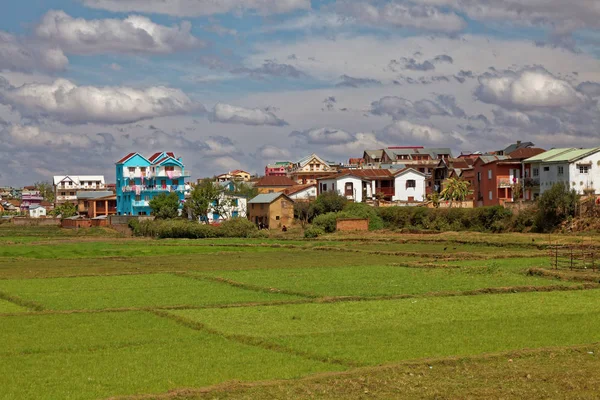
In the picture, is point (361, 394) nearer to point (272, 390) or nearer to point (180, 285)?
point (272, 390)

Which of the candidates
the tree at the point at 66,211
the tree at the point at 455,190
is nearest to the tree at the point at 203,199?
the tree at the point at 455,190

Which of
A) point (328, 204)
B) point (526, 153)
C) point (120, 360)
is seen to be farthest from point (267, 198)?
point (120, 360)

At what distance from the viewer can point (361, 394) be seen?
17.1 m

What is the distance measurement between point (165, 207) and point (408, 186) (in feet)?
105

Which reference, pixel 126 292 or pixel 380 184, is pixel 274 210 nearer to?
pixel 380 184

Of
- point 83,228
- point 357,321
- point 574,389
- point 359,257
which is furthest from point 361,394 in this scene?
point 83,228

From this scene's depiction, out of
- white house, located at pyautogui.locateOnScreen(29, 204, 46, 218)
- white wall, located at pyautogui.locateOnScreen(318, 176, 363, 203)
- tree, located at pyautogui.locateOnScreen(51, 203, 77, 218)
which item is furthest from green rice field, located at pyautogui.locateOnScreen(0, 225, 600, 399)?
white house, located at pyautogui.locateOnScreen(29, 204, 46, 218)

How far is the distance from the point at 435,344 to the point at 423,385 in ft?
14.9

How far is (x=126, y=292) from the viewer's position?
3538 centimetres

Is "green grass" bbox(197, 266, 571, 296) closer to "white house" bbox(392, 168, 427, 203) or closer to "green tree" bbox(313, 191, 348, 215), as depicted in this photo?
"green tree" bbox(313, 191, 348, 215)

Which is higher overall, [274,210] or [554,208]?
[274,210]

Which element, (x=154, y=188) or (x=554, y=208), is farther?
(x=154, y=188)

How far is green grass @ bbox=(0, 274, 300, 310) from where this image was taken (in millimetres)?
31688

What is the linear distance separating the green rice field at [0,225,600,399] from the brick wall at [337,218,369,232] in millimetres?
34122
